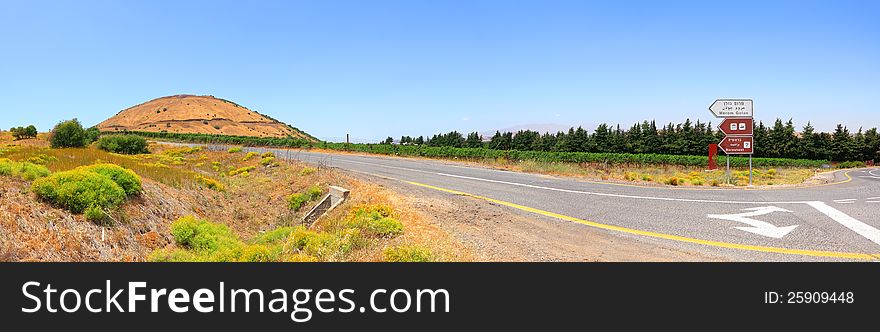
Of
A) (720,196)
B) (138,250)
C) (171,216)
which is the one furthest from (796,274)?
(171,216)

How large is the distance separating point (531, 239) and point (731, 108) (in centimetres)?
1275

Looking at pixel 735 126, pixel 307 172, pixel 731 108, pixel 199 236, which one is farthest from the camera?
pixel 307 172

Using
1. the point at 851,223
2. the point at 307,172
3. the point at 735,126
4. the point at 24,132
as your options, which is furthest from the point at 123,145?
the point at 851,223

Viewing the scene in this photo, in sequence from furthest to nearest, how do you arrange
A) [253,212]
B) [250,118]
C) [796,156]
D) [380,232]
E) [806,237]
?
1. [250,118]
2. [796,156]
3. [253,212]
4. [380,232]
5. [806,237]

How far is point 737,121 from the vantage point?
579 inches

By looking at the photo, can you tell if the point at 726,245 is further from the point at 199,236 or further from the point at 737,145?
the point at 737,145

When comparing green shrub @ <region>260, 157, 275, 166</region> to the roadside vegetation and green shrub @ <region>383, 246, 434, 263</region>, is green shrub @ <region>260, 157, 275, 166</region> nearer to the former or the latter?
the roadside vegetation

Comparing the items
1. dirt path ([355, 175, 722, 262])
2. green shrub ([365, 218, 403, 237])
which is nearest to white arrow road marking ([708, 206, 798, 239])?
dirt path ([355, 175, 722, 262])

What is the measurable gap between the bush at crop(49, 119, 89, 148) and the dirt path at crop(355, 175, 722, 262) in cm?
3300

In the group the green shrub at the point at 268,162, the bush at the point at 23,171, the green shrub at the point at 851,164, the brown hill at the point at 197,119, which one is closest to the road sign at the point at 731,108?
the bush at the point at 23,171

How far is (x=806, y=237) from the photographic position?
19.8 ft

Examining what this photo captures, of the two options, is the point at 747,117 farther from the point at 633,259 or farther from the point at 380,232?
the point at 380,232

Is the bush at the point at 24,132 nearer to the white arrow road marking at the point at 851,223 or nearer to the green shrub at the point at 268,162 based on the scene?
the green shrub at the point at 268,162

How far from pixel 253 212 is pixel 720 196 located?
13.8m
